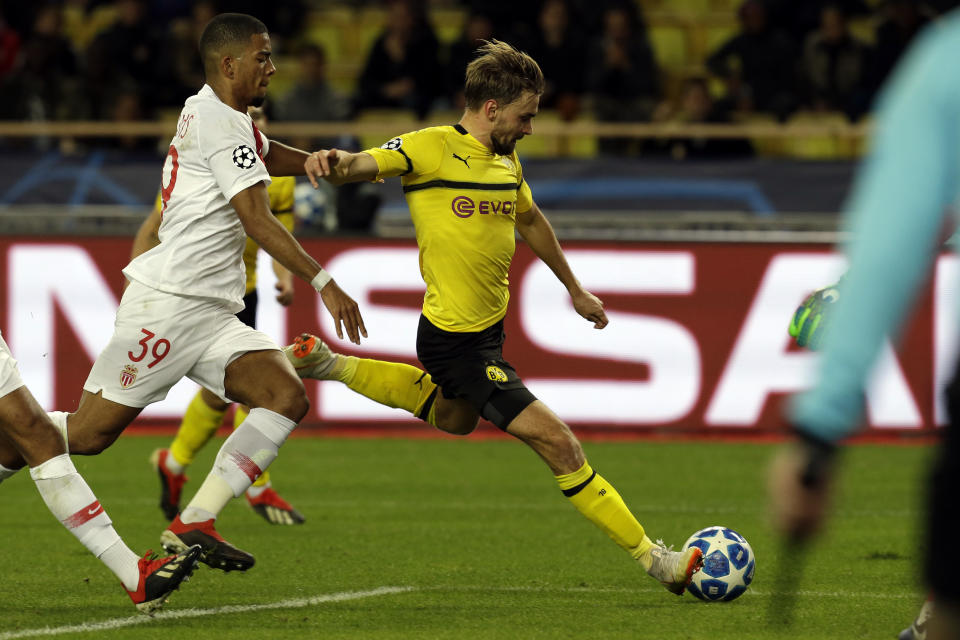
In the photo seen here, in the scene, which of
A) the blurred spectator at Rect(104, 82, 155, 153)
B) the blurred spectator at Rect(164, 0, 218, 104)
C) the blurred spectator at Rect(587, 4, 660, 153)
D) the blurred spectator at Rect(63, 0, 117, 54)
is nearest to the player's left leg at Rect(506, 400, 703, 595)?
the blurred spectator at Rect(587, 4, 660, 153)

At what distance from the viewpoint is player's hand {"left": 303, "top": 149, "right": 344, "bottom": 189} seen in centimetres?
571

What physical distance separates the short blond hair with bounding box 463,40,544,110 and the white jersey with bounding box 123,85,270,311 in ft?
2.98

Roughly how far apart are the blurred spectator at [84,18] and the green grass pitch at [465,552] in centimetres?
696

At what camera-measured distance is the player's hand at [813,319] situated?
504cm

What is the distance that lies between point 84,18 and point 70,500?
1293cm

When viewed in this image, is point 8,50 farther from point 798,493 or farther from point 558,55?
point 798,493

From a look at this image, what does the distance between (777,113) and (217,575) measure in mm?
9457

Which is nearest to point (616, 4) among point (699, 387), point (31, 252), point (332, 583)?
point (699, 387)

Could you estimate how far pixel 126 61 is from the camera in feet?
51.3

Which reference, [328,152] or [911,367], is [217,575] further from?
[911,367]

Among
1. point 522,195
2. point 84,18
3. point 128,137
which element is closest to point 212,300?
A: point 522,195

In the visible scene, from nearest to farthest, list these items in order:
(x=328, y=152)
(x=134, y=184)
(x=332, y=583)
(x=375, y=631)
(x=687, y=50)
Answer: (x=375, y=631) < (x=328, y=152) < (x=332, y=583) < (x=134, y=184) < (x=687, y=50)

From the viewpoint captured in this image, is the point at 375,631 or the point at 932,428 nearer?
the point at 375,631

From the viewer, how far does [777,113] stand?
1459 cm
